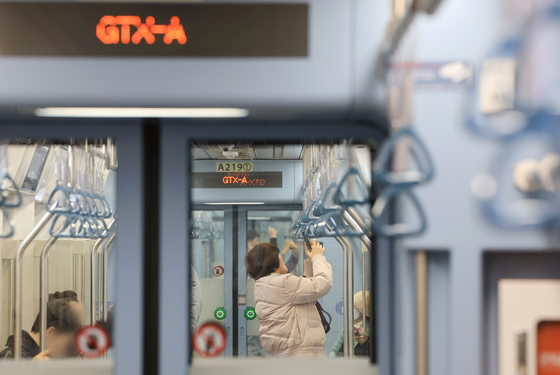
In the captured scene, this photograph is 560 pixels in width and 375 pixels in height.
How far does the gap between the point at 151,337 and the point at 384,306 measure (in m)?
0.68

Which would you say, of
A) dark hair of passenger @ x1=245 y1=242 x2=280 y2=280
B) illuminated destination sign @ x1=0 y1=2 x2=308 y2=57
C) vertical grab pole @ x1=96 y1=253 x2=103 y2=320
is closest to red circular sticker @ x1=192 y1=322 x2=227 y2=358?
dark hair of passenger @ x1=245 y1=242 x2=280 y2=280

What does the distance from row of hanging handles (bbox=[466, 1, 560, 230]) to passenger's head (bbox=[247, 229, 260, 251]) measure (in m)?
0.68

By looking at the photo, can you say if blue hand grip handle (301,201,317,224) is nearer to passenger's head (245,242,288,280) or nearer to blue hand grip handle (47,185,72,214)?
passenger's head (245,242,288,280)

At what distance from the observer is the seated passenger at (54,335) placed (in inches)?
50.9

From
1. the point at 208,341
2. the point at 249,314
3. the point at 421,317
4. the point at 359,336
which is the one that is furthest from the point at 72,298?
the point at 421,317

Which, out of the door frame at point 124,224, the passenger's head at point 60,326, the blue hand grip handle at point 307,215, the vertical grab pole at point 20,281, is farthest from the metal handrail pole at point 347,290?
the vertical grab pole at point 20,281

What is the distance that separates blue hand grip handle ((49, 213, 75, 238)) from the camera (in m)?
1.33

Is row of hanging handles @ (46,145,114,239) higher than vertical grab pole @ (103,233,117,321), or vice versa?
row of hanging handles @ (46,145,114,239)

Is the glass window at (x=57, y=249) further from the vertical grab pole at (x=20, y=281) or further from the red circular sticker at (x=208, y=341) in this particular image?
the red circular sticker at (x=208, y=341)

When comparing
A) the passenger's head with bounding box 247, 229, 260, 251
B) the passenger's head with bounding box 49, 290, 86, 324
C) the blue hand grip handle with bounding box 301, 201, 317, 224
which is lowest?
the passenger's head with bounding box 49, 290, 86, 324

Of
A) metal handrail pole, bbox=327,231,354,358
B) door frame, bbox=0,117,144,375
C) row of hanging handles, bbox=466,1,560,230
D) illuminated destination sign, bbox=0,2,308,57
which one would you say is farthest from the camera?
metal handrail pole, bbox=327,231,354,358

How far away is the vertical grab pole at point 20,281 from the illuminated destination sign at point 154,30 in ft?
1.79

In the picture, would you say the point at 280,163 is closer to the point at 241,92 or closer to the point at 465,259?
the point at 241,92

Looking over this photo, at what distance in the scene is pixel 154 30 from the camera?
1.02 metres
